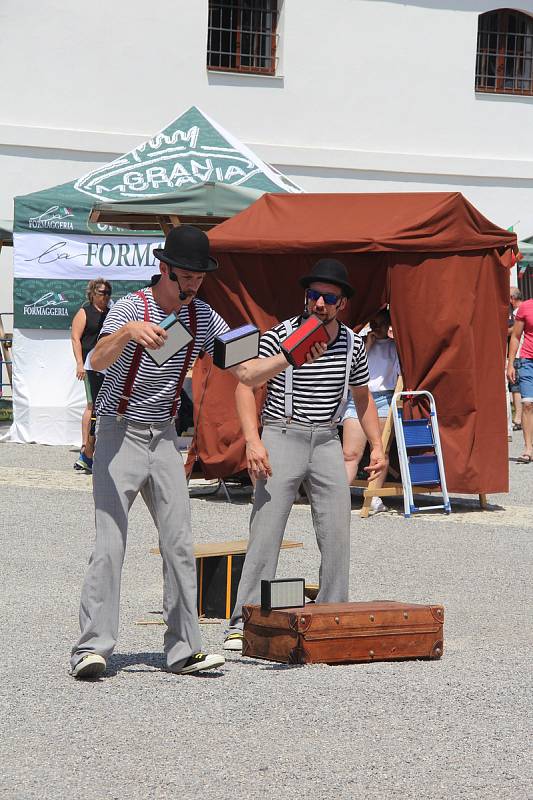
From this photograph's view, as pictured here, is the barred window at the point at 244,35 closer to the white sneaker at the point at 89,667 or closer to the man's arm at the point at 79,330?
the man's arm at the point at 79,330

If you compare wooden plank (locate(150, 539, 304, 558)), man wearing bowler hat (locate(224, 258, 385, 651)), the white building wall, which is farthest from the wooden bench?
the white building wall

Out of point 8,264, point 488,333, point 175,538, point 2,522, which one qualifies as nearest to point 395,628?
point 175,538

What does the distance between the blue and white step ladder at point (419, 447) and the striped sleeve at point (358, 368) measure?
463 centimetres

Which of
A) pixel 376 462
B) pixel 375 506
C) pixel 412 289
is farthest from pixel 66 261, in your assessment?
pixel 376 462

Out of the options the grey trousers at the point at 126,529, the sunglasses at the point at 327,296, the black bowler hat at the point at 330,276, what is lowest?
the grey trousers at the point at 126,529

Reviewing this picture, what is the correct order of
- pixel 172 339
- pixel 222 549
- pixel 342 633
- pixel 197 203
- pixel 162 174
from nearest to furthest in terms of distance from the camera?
1. pixel 172 339
2. pixel 342 633
3. pixel 222 549
4. pixel 197 203
5. pixel 162 174

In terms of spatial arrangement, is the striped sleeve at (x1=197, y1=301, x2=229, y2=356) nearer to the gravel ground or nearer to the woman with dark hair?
the gravel ground

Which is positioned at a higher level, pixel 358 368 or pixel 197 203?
pixel 197 203

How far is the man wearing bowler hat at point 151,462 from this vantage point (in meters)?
5.81

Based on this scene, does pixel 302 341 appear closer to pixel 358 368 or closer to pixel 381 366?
pixel 358 368

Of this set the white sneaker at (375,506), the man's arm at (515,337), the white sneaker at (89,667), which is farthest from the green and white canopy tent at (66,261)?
the white sneaker at (89,667)

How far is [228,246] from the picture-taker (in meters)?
11.6

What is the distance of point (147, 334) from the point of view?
17.8 ft

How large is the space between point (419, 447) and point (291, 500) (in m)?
5.00
